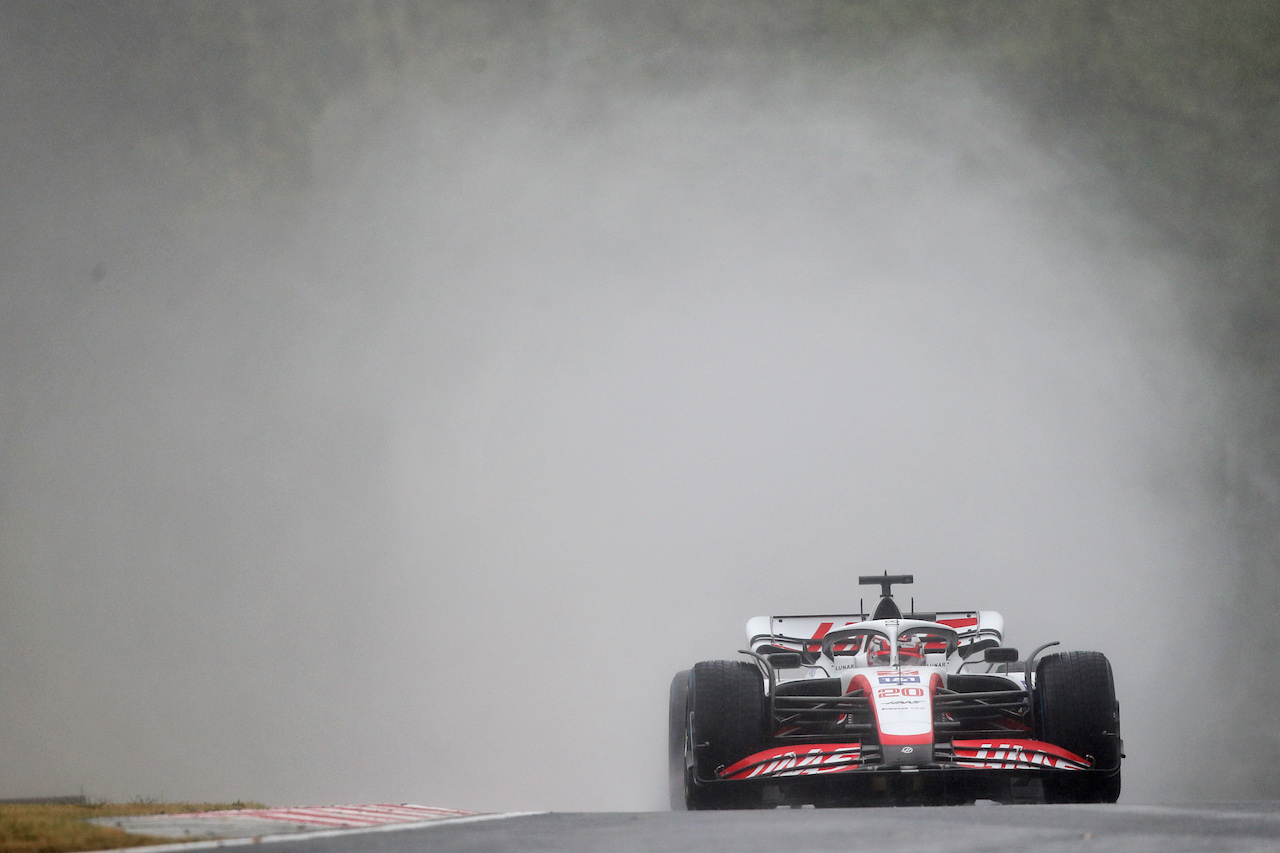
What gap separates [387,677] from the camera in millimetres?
12703

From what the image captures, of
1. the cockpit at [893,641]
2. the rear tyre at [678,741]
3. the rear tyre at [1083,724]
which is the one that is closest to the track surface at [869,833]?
the rear tyre at [1083,724]

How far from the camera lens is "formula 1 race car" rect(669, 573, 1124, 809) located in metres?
6.29

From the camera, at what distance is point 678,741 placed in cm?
788

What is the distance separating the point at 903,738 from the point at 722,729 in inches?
34.7

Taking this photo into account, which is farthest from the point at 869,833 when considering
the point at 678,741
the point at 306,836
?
the point at 678,741

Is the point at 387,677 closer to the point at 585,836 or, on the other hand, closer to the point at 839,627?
the point at 839,627

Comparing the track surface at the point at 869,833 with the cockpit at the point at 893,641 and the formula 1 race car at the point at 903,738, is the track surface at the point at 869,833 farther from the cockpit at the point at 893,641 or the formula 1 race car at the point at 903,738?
the cockpit at the point at 893,641

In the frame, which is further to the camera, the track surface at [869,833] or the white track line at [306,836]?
the white track line at [306,836]

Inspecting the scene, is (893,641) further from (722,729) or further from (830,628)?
(722,729)

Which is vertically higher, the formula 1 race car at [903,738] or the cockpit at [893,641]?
the cockpit at [893,641]

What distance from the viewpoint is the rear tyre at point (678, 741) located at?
7859 millimetres

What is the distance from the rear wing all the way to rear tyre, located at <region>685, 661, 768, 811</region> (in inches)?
69.2

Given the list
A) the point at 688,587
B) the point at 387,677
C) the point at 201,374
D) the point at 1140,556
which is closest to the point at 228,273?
the point at 201,374

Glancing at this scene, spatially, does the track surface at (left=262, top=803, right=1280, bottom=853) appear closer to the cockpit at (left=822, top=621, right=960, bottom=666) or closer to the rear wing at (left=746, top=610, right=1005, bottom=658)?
the cockpit at (left=822, top=621, right=960, bottom=666)
